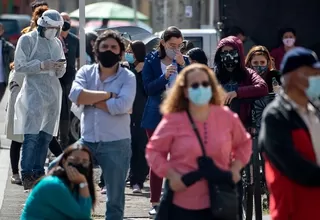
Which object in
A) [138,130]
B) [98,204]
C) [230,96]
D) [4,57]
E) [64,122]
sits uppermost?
[230,96]

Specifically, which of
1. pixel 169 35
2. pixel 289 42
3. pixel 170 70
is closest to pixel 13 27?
pixel 289 42

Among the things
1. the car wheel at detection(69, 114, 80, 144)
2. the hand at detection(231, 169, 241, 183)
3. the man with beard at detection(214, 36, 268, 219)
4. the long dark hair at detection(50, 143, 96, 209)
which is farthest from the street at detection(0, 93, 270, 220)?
the hand at detection(231, 169, 241, 183)

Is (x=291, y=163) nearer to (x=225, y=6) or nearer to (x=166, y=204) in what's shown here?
(x=166, y=204)

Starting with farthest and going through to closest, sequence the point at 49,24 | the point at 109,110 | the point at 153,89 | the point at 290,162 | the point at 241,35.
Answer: the point at 241,35 < the point at 49,24 < the point at 153,89 < the point at 109,110 < the point at 290,162

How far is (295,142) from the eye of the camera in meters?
6.36

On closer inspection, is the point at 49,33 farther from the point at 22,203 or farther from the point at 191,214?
the point at 191,214

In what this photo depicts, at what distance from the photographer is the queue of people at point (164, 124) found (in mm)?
6445

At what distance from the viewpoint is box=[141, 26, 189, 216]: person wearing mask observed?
1026 centimetres

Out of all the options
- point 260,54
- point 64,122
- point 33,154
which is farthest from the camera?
point 64,122

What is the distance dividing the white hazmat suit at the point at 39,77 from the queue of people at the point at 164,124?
10 mm

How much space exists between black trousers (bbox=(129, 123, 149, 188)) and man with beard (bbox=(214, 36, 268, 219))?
2749 millimetres

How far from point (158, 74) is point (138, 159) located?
7.91 feet

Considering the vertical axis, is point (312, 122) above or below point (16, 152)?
above

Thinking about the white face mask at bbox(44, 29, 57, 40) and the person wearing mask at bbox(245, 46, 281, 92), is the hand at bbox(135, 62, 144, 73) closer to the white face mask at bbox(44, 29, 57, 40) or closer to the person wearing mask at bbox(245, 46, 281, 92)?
the white face mask at bbox(44, 29, 57, 40)
